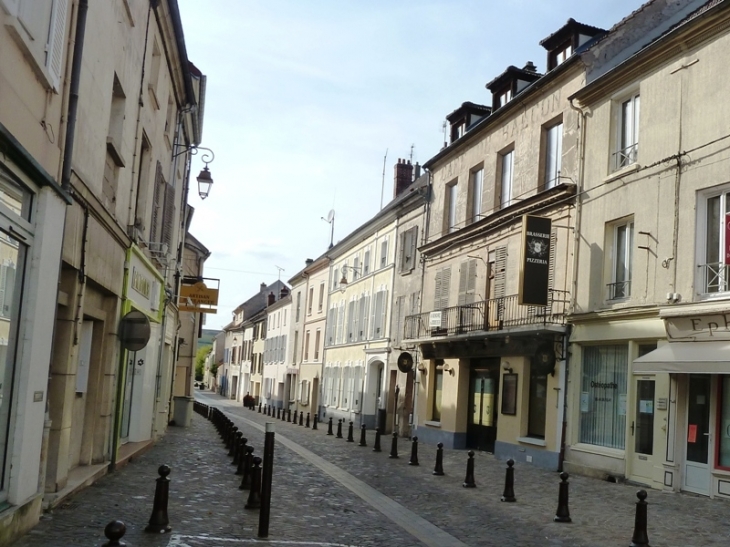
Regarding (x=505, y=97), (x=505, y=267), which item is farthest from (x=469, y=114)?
(x=505, y=267)

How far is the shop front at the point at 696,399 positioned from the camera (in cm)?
1307

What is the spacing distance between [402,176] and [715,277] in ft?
79.7

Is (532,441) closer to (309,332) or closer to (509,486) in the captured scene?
(509,486)

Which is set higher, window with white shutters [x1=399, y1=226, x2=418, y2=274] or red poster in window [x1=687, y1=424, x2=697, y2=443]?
window with white shutters [x1=399, y1=226, x2=418, y2=274]

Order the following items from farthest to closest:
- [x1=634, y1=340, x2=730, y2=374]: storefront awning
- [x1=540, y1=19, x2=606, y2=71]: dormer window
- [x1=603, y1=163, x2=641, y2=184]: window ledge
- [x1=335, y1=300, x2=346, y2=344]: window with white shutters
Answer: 1. [x1=335, y1=300, x2=346, y2=344]: window with white shutters
2. [x1=540, y1=19, x2=606, y2=71]: dormer window
3. [x1=603, y1=163, x2=641, y2=184]: window ledge
4. [x1=634, y1=340, x2=730, y2=374]: storefront awning

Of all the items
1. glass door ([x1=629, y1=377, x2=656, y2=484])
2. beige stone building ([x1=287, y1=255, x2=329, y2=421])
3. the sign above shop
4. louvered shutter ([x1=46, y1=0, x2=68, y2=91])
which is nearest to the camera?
louvered shutter ([x1=46, y1=0, x2=68, y2=91])

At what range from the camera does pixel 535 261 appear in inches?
701

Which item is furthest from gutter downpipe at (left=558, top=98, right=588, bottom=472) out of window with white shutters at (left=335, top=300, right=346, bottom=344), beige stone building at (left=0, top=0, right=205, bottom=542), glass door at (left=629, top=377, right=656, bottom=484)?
window with white shutters at (left=335, top=300, right=346, bottom=344)

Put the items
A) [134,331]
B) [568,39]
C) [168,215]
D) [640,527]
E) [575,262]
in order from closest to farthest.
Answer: [640,527] < [134,331] < [575,262] < [168,215] < [568,39]

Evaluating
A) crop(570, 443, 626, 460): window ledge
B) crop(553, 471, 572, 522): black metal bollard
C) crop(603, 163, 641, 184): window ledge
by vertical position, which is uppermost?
crop(603, 163, 641, 184): window ledge

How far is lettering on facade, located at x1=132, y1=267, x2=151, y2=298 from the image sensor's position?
13.7 meters

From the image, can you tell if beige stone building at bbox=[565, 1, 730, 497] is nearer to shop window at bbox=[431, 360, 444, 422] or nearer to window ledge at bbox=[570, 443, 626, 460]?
window ledge at bbox=[570, 443, 626, 460]

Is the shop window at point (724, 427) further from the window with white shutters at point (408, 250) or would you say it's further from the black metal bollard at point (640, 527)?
the window with white shutters at point (408, 250)

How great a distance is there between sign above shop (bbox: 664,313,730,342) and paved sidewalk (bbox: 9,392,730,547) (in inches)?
106
